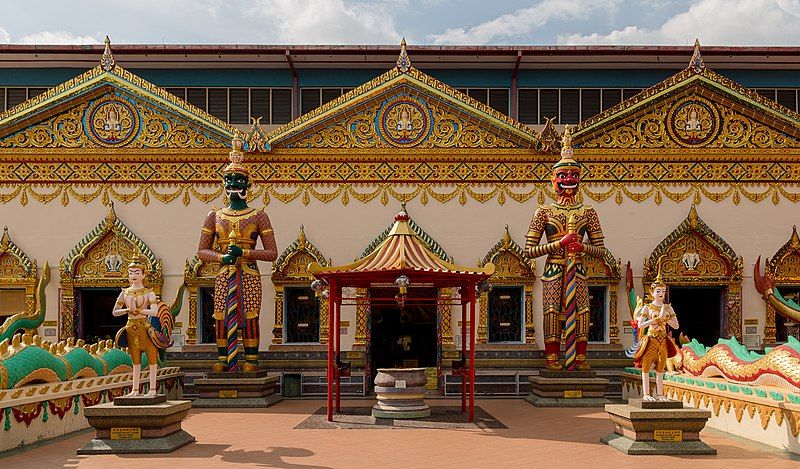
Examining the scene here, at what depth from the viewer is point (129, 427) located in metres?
9.83

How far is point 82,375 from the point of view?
12.3m

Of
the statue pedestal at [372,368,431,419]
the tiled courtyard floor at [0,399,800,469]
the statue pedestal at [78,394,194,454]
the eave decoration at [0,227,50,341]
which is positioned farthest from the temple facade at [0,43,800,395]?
the statue pedestal at [78,394,194,454]

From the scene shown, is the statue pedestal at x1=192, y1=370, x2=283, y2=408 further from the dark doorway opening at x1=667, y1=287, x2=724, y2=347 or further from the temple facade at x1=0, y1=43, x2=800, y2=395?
the dark doorway opening at x1=667, y1=287, x2=724, y2=347

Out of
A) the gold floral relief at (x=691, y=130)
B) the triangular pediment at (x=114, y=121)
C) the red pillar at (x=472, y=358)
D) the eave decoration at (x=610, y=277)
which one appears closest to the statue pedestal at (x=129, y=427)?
the red pillar at (x=472, y=358)

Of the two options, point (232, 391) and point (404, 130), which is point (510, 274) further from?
point (232, 391)

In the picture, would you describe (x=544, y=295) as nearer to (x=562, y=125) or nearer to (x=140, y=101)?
(x=562, y=125)

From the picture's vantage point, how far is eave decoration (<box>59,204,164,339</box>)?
16750mm

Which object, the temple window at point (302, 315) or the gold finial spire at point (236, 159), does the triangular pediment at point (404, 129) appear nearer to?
the gold finial spire at point (236, 159)

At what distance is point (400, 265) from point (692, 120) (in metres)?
8.44

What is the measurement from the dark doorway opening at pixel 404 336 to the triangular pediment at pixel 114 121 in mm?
5211

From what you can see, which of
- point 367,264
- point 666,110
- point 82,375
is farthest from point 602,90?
point 82,375

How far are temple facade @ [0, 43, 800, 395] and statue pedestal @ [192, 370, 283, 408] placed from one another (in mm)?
1704

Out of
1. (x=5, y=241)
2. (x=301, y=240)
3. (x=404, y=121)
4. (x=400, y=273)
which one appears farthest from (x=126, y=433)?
(x=404, y=121)

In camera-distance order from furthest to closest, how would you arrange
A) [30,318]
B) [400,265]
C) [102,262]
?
[102,262] < [30,318] < [400,265]
